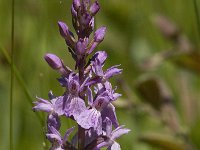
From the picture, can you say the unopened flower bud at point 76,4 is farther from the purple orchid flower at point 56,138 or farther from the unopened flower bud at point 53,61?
the purple orchid flower at point 56,138

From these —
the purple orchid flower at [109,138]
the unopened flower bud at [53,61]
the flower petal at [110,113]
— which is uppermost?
the unopened flower bud at [53,61]

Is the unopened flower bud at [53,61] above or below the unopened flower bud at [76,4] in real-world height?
below

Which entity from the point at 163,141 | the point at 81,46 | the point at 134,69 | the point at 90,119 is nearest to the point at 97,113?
the point at 90,119

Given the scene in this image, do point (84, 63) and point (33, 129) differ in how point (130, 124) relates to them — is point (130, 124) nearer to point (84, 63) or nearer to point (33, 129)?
point (33, 129)

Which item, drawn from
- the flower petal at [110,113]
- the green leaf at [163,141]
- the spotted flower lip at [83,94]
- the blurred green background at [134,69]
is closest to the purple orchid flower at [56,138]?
the spotted flower lip at [83,94]

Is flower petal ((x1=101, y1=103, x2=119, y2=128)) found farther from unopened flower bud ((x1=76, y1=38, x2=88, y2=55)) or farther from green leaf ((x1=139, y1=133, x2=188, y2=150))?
green leaf ((x1=139, y1=133, x2=188, y2=150))

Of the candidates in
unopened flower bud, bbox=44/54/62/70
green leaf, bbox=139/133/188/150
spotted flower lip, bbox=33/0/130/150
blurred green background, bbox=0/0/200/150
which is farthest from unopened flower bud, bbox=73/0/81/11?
green leaf, bbox=139/133/188/150

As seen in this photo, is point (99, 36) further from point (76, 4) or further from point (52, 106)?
point (52, 106)

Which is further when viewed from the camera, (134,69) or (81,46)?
(134,69)

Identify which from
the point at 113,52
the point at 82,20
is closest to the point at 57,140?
the point at 82,20
